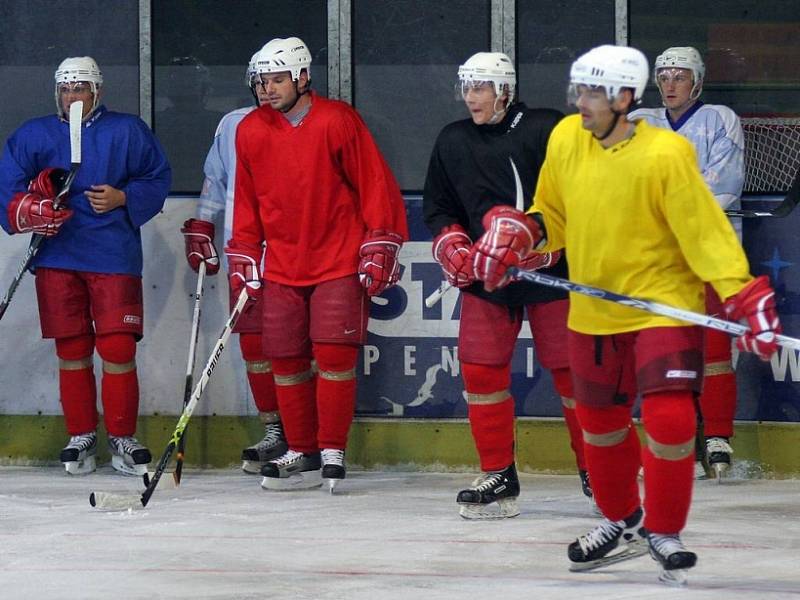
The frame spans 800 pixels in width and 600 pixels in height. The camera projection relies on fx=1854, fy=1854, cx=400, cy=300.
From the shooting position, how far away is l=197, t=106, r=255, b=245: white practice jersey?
6.42 meters

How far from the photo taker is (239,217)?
6.16 metres

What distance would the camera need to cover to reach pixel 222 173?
6477 mm

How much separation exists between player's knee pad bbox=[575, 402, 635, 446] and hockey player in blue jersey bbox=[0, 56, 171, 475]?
2.26 meters

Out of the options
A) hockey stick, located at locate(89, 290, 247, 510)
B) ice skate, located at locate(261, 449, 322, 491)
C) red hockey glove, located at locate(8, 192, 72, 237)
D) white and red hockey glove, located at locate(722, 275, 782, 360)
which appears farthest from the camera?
red hockey glove, located at locate(8, 192, 72, 237)

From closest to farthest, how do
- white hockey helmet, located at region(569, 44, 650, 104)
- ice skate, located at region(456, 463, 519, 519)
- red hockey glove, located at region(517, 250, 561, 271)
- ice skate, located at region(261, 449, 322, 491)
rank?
white hockey helmet, located at region(569, 44, 650, 104)
red hockey glove, located at region(517, 250, 561, 271)
ice skate, located at region(456, 463, 519, 519)
ice skate, located at region(261, 449, 322, 491)

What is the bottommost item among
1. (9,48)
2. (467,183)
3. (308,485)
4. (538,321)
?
(308,485)

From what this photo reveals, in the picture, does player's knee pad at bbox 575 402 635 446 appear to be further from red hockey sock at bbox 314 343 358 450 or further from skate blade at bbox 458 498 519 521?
red hockey sock at bbox 314 343 358 450

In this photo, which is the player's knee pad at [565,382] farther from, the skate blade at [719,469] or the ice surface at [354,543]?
the skate blade at [719,469]

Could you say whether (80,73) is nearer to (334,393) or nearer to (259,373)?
(259,373)

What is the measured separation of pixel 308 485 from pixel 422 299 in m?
0.81

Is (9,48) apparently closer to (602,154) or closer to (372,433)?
(372,433)

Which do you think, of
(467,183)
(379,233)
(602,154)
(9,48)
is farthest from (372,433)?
(602,154)

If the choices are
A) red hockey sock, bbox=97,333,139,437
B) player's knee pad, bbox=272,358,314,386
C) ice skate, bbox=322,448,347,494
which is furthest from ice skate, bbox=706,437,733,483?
red hockey sock, bbox=97,333,139,437

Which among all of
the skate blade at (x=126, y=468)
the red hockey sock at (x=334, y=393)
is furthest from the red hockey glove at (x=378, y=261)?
the skate blade at (x=126, y=468)
